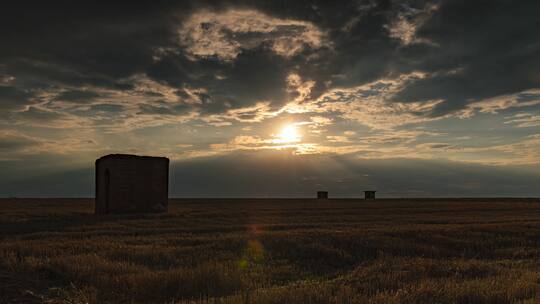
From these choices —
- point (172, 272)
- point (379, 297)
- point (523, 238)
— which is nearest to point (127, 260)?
point (172, 272)

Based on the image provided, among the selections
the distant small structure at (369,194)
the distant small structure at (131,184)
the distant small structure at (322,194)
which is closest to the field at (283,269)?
the distant small structure at (131,184)

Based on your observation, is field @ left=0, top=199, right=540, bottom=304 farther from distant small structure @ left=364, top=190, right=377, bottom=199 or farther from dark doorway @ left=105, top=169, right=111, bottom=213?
distant small structure @ left=364, top=190, right=377, bottom=199

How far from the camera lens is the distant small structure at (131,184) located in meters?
35.5

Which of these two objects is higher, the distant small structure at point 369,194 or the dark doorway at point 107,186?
the dark doorway at point 107,186

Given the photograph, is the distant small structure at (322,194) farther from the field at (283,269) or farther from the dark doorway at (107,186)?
the field at (283,269)

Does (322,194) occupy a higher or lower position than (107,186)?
lower

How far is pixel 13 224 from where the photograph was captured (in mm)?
27047

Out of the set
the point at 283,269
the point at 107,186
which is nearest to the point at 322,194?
the point at 107,186

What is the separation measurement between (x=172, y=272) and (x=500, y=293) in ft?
21.8

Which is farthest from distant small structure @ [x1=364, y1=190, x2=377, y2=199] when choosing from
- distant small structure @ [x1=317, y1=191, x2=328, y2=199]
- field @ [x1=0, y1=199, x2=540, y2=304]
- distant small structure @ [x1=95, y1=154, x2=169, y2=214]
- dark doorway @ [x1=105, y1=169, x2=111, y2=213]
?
field @ [x1=0, y1=199, x2=540, y2=304]

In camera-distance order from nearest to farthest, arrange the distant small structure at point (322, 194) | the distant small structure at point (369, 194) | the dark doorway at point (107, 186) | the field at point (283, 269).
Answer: the field at point (283, 269)
the dark doorway at point (107, 186)
the distant small structure at point (369, 194)
the distant small structure at point (322, 194)

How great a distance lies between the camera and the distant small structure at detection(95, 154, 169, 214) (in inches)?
1399

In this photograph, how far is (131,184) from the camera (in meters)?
36.0

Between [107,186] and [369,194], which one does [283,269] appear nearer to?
[107,186]
